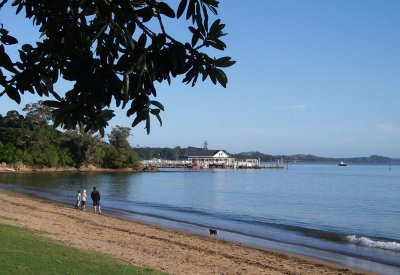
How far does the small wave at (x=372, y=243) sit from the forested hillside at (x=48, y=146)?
201ft

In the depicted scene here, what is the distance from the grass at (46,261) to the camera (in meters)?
9.04

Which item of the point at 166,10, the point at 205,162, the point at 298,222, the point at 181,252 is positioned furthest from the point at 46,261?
the point at 205,162

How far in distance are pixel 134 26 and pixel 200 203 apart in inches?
1680

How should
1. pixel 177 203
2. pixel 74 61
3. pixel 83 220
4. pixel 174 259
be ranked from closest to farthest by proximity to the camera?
1. pixel 74 61
2. pixel 174 259
3. pixel 83 220
4. pixel 177 203

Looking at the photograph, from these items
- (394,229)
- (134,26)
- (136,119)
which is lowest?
(394,229)

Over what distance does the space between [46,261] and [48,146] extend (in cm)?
9765

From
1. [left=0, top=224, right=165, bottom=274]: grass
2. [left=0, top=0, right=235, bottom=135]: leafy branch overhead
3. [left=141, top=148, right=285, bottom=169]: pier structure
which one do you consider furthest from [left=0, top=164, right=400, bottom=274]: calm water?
[left=141, top=148, right=285, bottom=169]: pier structure

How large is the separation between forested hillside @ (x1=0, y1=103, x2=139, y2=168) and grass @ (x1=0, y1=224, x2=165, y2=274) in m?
69.3

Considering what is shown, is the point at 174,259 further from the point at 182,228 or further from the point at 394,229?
the point at 394,229

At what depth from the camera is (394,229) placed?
2927 cm

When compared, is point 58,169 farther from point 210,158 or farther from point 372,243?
point 372,243

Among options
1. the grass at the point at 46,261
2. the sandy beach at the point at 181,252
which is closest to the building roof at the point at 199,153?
the sandy beach at the point at 181,252

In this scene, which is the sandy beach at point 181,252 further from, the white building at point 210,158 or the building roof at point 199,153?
the building roof at point 199,153

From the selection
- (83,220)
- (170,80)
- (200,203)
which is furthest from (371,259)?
(200,203)
